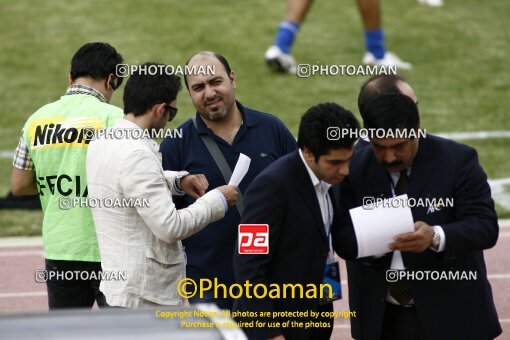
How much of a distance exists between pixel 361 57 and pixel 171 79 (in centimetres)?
961

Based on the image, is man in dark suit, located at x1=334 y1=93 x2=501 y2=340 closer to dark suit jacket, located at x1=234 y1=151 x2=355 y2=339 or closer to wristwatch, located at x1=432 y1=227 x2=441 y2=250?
wristwatch, located at x1=432 y1=227 x2=441 y2=250

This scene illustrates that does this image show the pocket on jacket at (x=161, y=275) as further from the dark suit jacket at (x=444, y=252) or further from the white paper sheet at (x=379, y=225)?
the white paper sheet at (x=379, y=225)

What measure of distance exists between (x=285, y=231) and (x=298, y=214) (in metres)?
0.09

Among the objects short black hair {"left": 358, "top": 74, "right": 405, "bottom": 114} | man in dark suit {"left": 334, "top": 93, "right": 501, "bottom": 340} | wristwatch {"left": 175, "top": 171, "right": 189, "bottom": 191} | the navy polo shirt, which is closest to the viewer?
man in dark suit {"left": 334, "top": 93, "right": 501, "bottom": 340}

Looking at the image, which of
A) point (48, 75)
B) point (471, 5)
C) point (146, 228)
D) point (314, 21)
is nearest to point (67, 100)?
point (146, 228)

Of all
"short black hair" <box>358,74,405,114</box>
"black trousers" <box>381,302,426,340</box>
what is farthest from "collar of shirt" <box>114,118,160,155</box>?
"black trousers" <box>381,302,426,340</box>

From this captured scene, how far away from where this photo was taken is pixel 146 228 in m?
4.99

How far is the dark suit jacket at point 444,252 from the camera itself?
460 centimetres

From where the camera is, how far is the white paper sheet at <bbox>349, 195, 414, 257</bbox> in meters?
4.44

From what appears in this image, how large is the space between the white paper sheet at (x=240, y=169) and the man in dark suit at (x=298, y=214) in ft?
2.16

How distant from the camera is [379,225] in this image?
4465 millimetres

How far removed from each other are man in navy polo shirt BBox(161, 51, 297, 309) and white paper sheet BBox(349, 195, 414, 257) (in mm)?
1235

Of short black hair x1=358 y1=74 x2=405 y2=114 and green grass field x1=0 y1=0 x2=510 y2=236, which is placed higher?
green grass field x1=0 y1=0 x2=510 y2=236

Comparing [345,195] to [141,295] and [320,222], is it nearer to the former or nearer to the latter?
[320,222]
